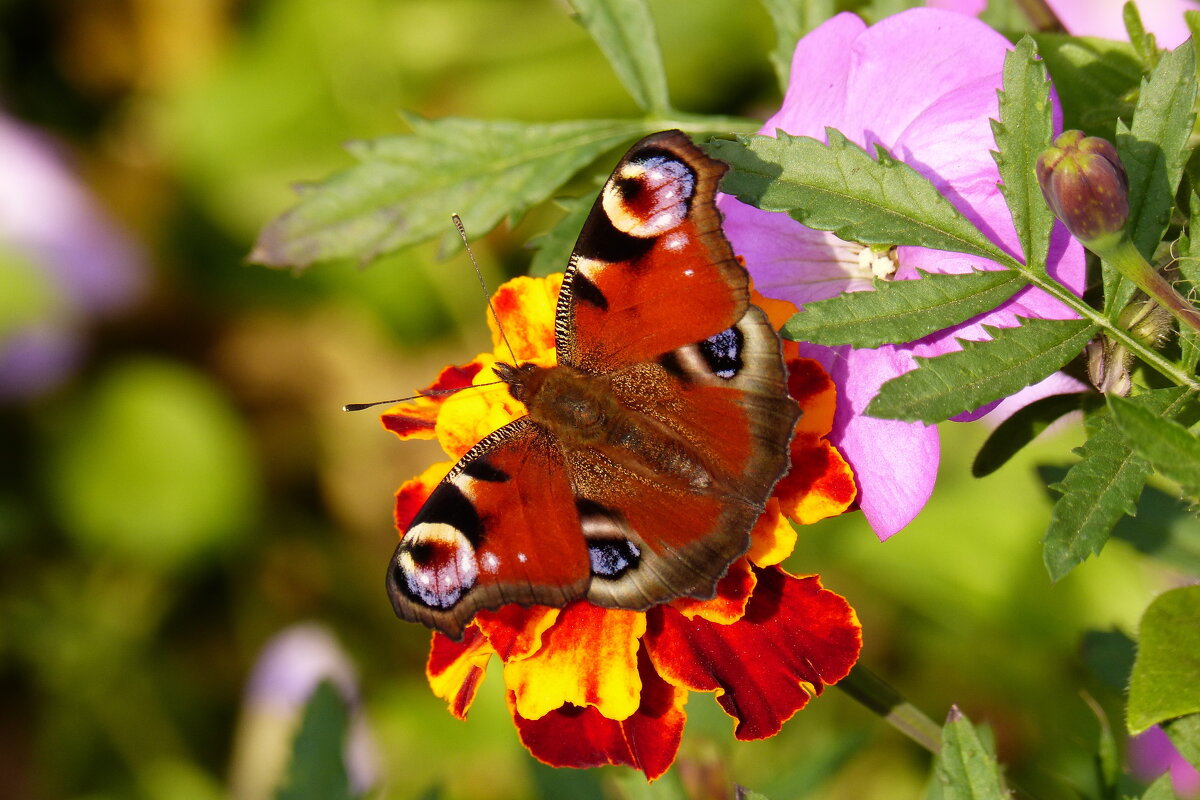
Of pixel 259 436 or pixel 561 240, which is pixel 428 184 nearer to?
pixel 561 240

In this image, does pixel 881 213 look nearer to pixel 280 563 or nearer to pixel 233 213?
pixel 280 563

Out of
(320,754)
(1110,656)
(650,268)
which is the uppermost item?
(650,268)

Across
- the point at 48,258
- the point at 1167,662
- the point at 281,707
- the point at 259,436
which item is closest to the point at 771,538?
the point at 1167,662

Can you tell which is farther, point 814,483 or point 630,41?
point 630,41

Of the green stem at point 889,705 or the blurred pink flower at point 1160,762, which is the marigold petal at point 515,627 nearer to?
the green stem at point 889,705

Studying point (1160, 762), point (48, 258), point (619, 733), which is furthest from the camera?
point (48, 258)
